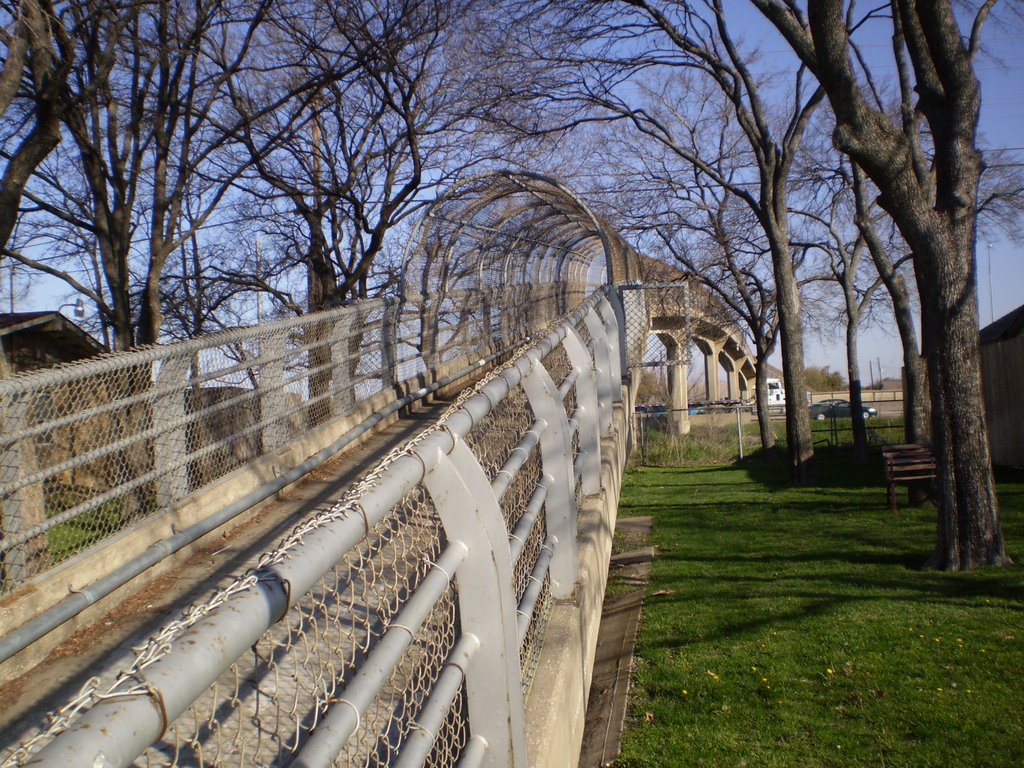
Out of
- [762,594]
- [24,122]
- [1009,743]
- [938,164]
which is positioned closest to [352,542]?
[1009,743]

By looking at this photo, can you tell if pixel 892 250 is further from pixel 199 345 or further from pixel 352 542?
pixel 352 542

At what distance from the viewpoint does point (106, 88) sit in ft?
41.3

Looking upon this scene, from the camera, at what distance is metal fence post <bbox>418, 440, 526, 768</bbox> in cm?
232

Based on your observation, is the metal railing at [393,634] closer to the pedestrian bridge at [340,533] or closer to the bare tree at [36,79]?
the pedestrian bridge at [340,533]

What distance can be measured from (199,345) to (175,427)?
0.67 m

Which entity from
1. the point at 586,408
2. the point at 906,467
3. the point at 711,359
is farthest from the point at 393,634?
the point at 711,359

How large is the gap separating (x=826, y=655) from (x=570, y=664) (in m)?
3.28

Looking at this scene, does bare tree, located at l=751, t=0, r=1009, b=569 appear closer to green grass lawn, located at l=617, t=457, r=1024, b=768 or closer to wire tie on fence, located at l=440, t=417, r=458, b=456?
green grass lawn, located at l=617, t=457, r=1024, b=768

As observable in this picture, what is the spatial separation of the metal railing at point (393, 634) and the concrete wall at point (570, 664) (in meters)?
0.09

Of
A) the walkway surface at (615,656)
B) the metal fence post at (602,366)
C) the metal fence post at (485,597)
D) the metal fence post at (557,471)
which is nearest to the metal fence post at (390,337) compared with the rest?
the walkway surface at (615,656)

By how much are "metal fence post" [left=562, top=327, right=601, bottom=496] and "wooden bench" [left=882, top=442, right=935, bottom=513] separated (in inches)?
336

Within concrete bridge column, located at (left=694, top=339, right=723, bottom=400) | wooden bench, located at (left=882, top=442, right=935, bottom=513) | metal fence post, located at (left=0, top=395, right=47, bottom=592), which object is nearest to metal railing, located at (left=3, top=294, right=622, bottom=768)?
metal fence post, located at (left=0, top=395, right=47, bottom=592)

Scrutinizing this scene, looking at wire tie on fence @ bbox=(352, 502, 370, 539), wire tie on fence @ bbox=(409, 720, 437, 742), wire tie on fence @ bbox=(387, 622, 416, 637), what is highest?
wire tie on fence @ bbox=(352, 502, 370, 539)

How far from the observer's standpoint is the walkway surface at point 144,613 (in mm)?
4027
